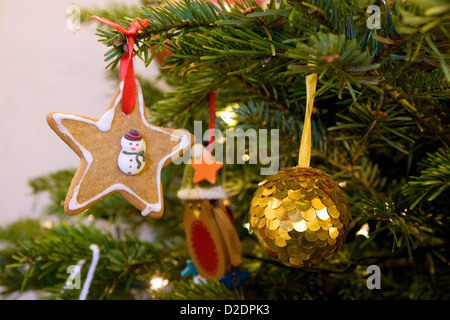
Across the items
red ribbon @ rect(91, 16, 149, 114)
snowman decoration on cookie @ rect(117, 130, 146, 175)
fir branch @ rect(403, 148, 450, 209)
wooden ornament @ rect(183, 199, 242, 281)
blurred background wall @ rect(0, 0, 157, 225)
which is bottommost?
wooden ornament @ rect(183, 199, 242, 281)

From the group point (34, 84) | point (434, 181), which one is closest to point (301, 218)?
point (434, 181)

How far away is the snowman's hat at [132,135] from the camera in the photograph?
30 cm

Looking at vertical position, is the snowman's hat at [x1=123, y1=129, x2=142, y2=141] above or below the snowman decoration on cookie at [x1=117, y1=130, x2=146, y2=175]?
above

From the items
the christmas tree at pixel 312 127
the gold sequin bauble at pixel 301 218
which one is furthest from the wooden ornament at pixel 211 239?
the gold sequin bauble at pixel 301 218

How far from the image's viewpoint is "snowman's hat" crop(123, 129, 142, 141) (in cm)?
30

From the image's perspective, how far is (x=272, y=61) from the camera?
1.00 ft

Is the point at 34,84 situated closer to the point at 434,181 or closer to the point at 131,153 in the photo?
the point at 131,153

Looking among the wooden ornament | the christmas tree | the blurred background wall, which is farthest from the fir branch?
the blurred background wall

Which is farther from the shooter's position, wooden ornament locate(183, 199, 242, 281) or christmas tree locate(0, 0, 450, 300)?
wooden ornament locate(183, 199, 242, 281)

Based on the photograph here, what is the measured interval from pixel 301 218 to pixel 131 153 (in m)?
0.15

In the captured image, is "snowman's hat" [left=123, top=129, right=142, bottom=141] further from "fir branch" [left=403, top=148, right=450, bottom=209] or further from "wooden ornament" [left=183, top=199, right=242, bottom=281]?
"fir branch" [left=403, top=148, right=450, bottom=209]
